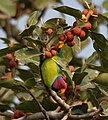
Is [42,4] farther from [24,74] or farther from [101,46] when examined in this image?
[101,46]

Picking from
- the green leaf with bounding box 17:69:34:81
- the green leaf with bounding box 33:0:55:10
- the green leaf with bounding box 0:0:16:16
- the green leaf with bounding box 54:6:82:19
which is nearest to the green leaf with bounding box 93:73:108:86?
the green leaf with bounding box 54:6:82:19

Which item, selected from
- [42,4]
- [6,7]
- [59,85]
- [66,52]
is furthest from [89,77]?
[42,4]

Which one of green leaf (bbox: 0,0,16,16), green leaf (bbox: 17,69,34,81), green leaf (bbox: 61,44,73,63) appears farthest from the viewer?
green leaf (bbox: 0,0,16,16)

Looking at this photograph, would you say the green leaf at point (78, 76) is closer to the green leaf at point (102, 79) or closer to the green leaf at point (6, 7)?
the green leaf at point (102, 79)

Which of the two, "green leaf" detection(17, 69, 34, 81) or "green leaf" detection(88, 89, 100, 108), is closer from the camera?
"green leaf" detection(88, 89, 100, 108)

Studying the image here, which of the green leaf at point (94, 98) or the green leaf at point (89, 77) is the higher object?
the green leaf at point (89, 77)

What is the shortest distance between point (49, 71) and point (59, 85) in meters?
0.04

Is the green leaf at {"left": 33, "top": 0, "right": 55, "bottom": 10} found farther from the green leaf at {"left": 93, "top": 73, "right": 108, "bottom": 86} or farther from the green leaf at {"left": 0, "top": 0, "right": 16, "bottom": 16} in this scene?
the green leaf at {"left": 93, "top": 73, "right": 108, "bottom": 86}

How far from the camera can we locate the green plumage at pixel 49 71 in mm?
1201

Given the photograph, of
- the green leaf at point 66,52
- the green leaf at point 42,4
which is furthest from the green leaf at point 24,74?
the green leaf at point 42,4

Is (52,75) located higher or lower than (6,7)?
lower

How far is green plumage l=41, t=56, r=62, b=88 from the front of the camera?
1201 millimetres

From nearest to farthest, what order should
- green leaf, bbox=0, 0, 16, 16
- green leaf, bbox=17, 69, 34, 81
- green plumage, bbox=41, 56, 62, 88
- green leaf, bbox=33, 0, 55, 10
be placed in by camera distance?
green plumage, bbox=41, 56, 62, 88 → green leaf, bbox=17, 69, 34, 81 → green leaf, bbox=0, 0, 16, 16 → green leaf, bbox=33, 0, 55, 10

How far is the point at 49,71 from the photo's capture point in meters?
1.21
